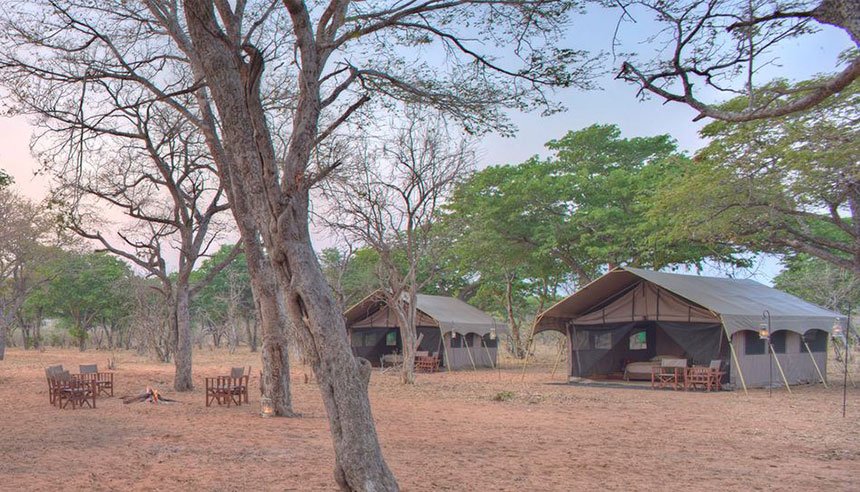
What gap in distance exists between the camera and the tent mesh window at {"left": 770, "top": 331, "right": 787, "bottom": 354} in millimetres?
16891

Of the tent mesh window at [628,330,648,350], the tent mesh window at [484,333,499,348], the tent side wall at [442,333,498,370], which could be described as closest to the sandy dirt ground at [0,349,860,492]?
the tent mesh window at [628,330,648,350]

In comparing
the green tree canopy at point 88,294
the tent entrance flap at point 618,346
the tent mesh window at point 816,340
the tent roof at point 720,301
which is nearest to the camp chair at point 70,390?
the tent roof at point 720,301

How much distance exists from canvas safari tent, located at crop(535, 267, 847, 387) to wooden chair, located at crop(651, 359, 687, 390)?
0.60 meters

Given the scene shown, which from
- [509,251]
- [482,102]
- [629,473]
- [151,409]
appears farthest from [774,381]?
[151,409]

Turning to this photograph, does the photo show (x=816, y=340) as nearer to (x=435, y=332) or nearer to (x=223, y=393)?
(x=435, y=332)

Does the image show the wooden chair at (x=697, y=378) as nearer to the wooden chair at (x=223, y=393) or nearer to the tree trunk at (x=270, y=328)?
the tree trunk at (x=270, y=328)

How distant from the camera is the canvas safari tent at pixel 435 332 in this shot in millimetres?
23500

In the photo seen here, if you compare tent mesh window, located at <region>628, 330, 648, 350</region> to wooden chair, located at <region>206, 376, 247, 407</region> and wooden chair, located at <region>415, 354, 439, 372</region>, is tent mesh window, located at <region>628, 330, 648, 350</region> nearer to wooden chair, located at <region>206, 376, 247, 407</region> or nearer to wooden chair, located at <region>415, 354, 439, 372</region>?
wooden chair, located at <region>415, 354, 439, 372</region>

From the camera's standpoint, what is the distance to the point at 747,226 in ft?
48.8

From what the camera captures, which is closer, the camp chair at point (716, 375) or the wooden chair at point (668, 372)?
the camp chair at point (716, 375)

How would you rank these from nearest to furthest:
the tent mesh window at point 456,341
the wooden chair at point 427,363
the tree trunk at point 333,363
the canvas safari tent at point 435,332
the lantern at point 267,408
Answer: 1. the tree trunk at point 333,363
2. the lantern at point 267,408
3. the wooden chair at point 427,363
4. the canvas safari tent at point 435,332
5. the tent mesh window at point 456,341

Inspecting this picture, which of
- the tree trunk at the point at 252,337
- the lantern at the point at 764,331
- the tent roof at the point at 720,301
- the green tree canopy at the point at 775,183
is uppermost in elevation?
the green tree canopy at the point at 775,183

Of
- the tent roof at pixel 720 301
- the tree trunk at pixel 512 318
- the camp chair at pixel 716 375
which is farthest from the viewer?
the tree trunk at pixel 512 318

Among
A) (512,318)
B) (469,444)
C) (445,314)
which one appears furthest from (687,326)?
(512,318)
